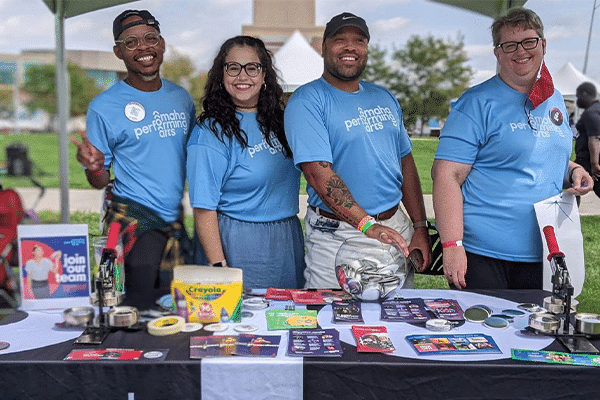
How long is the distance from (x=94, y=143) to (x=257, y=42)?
0.78 meters

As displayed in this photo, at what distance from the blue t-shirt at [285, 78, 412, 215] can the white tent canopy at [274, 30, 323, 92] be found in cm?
282

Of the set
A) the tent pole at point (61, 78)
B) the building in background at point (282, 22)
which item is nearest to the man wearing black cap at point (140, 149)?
the tent pole at point (61, 78)

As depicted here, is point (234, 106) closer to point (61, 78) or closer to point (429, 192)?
point (429, 192)

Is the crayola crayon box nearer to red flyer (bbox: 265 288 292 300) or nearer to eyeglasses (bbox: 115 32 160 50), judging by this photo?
red flyer (bbox: 265 288 292 300)

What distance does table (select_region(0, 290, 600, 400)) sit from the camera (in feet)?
3.98

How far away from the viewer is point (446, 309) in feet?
5.22

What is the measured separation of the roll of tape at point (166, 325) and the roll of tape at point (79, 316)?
0.17 metres

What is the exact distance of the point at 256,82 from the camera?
6.86ft

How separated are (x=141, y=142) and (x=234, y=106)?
0.41 m

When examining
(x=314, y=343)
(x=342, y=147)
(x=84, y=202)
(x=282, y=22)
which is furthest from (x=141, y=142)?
(x=84, y=202)

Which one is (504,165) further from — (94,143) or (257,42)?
(94,143)

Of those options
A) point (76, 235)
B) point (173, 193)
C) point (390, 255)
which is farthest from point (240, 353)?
point (173, 193)

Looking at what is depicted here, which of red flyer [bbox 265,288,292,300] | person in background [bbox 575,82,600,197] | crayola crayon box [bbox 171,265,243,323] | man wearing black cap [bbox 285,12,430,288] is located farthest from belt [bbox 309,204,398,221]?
person in background [bbox 575,82,600,197]

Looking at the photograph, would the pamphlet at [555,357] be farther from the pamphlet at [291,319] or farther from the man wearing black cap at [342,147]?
the man wearing black cap at [342,147]
